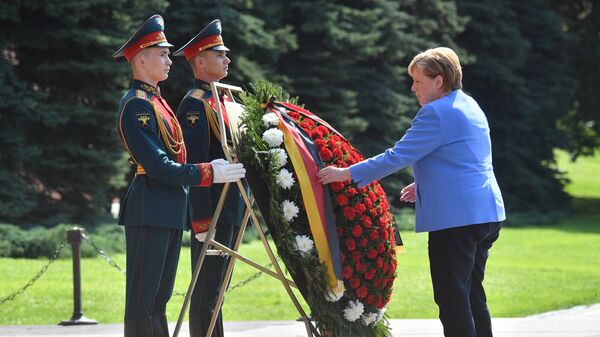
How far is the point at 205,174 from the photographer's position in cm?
607

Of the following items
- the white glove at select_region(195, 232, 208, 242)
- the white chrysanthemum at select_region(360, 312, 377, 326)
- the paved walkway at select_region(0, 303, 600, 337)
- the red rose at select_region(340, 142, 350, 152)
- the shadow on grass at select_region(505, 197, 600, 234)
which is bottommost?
the shadow on grass at select_region(505, 197, 600, 234)

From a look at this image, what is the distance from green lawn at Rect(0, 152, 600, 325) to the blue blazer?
184 inches

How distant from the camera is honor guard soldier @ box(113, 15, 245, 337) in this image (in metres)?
6.05

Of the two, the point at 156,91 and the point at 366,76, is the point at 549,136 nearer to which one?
the point at 366,76

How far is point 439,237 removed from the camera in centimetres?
619

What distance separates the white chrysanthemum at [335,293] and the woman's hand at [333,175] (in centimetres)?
58

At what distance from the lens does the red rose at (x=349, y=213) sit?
623 cm

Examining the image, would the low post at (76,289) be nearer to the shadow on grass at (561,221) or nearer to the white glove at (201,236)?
the white glove at (201,236)

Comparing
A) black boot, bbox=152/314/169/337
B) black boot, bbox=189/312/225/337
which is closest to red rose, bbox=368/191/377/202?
black boot, bbox=189/312/225/337

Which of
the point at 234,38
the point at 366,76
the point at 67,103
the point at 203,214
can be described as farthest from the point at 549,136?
the point at 203,214

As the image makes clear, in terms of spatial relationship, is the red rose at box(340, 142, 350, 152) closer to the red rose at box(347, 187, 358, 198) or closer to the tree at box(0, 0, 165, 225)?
the red rose at box(347, 187, 358, 198)

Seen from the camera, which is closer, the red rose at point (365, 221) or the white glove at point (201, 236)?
the red rose at point (365, 221)

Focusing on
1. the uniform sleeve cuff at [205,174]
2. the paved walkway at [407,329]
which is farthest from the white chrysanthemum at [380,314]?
the paved walkway at [407,329]

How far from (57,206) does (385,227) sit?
13040 millimetres
